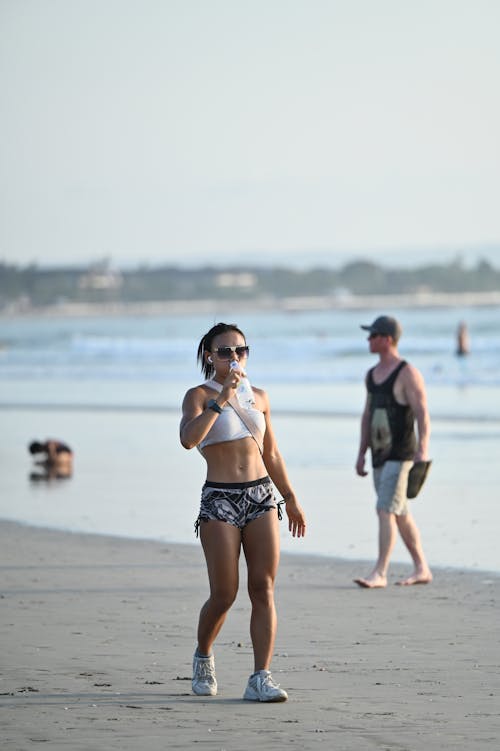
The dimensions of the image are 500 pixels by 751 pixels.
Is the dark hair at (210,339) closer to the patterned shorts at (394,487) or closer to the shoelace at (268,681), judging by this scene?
the shoelace at (268,681)

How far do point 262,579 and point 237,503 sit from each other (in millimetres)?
314

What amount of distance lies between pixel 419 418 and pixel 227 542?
341 centimetres

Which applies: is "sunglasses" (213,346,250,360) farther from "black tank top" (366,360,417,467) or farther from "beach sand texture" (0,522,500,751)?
"black tank top" (366,360,417,467)

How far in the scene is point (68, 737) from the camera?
16.7ft

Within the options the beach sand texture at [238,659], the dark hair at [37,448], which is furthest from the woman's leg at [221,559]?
the dark hair at [37,448]

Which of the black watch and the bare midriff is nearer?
the black watch

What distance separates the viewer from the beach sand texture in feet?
17.0

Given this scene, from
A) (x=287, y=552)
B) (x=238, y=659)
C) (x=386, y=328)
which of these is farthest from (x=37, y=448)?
(x=238, y=659)

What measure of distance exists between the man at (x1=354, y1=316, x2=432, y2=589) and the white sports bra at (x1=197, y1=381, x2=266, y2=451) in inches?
125

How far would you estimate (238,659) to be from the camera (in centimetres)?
662

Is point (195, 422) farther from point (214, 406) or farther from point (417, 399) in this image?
point (417, 399)

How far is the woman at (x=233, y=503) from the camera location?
5.67 metres

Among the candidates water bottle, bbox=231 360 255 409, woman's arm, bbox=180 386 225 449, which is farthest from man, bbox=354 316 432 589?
woman's arm, bbox=180 386 225 449

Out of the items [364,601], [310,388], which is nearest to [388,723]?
[364,601]
